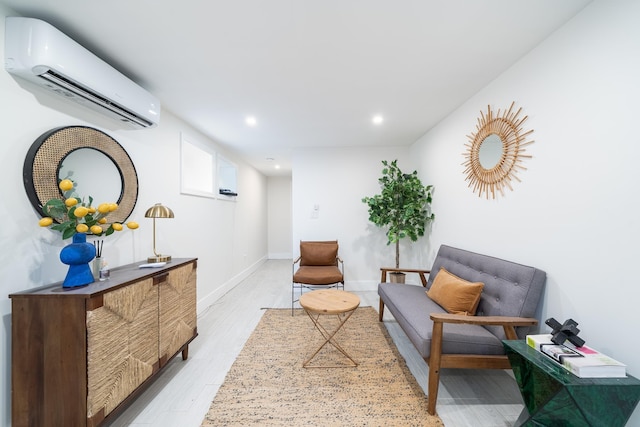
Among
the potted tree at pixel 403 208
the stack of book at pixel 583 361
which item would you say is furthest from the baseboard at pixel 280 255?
the stack of book at pixel 583 361

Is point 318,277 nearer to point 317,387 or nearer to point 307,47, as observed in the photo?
point 317,387

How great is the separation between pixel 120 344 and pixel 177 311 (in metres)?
0.56

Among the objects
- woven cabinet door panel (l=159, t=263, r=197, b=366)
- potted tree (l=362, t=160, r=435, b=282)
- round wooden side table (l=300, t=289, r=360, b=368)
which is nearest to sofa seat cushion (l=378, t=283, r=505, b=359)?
round wooden side table (l=300, t=289, r=360, b=368)

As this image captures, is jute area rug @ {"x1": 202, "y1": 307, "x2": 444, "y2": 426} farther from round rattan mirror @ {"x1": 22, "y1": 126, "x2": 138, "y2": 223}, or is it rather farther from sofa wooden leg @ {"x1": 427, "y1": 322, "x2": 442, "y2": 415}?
round rattan mirror @ {"x1": 22, "y1": 126, "x2": 138, "y2": 223}

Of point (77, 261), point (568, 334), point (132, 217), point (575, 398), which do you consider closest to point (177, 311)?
→ point (77, 261)

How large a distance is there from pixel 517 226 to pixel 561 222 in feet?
1.19

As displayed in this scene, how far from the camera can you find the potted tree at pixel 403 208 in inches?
139

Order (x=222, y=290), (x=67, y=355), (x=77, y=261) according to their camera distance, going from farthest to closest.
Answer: (x=222, y=290), (x=77, y=261), (x=67, y=355)

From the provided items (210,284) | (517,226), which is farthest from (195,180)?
(517,226)

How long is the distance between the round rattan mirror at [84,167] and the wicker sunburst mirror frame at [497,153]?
3.26 meters

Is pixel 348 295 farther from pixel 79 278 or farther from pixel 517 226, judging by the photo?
pixel 79 278

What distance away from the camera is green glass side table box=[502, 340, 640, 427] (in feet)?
3.57

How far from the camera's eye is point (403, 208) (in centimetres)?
359

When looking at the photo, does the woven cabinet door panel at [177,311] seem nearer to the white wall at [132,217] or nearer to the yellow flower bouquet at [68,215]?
the white wall at [132,217]
